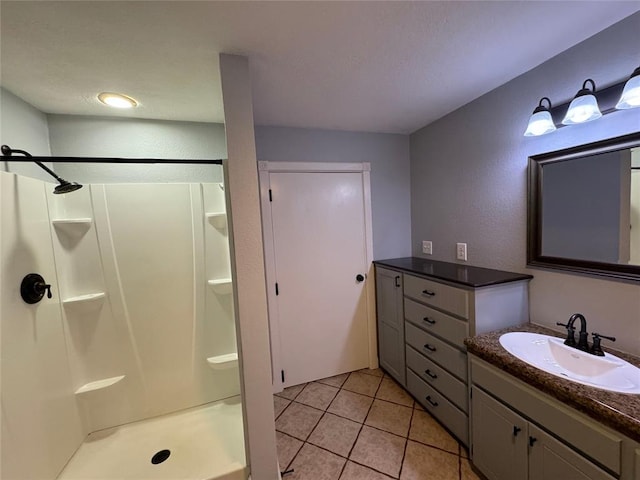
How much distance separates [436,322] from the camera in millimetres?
1760

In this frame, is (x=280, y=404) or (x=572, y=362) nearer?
(x=572, y=362)

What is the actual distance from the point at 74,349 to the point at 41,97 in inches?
61.4

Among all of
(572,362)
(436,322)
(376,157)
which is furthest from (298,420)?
(376,157)

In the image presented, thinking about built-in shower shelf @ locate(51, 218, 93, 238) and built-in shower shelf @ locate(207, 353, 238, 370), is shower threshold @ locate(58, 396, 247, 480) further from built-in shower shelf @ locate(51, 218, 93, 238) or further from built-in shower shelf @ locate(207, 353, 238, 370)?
built-in shower shelf @ locate(51, 218, 93, 238)

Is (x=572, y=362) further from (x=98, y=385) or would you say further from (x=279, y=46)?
(x=98, y=385)

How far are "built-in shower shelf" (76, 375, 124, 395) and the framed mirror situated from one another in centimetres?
287

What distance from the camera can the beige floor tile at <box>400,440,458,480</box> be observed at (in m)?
1.45

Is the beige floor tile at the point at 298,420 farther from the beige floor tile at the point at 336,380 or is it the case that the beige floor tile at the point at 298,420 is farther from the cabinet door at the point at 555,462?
the cabinet door at the point at 555,462

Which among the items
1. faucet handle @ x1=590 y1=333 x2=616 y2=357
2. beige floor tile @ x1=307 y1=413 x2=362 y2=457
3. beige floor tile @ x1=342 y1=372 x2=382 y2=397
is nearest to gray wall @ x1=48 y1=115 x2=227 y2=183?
beige floor tile @ x1=307 y1=413 x2=362 y2=457

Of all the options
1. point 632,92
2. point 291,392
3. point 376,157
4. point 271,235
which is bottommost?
point 291,392

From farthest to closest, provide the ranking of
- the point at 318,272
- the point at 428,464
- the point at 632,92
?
the point at 318,272, the point at 428,464, the point at 632,92

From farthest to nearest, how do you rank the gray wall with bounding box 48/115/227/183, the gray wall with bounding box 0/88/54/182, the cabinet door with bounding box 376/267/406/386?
the cabinet door with bounding box 376/267/406/386, the gray wall with bounding box 48/115/227/183, the gray wall with bounding box 0/88/54/182

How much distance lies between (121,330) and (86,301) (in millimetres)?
292

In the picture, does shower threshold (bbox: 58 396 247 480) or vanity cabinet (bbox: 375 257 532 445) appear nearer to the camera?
shower threshold (bbox: 58 396 247 480)
